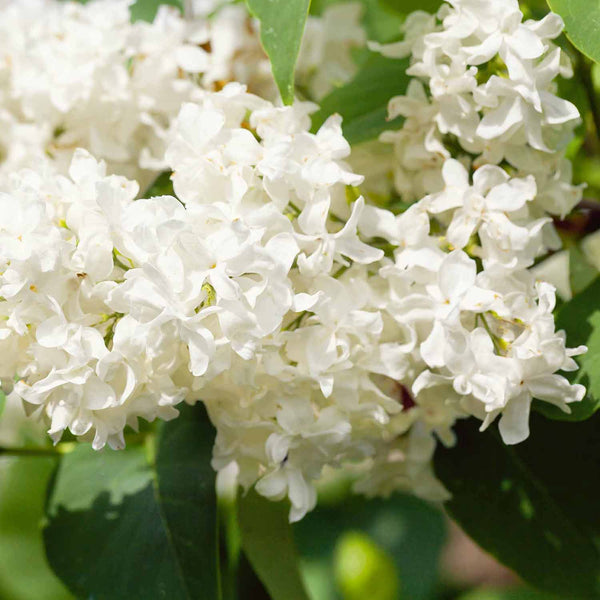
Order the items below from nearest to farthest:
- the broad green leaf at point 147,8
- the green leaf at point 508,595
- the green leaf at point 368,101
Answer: the green leaf at point 368,101
the broad green leaf at point 147,8
the green leaf at point 508,595

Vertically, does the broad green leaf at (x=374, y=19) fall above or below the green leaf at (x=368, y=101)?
below

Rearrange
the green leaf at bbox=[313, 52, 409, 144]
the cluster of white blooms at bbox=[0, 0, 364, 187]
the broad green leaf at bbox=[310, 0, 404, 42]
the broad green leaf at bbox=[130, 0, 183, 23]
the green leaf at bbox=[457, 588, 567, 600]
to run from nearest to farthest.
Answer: the green leaf at bbox=[313, 52, 409, 144] → the cluster of white blooms at bbox=[0, 0, 364, 187] → the broad green leaf at bbox=[130, 0, 183, 23] → the broad green leaf at bbox=[310, 0, 404, 42] → the green leaf at bbox=[457, 588, 567, 600]

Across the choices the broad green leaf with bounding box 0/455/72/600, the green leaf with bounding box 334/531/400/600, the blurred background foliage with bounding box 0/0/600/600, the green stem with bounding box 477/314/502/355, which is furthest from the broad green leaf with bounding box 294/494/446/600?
the green stem with bounding box 477/314/502/355

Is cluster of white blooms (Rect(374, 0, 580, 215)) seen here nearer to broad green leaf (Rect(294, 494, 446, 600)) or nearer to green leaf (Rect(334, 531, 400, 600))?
green leaf (Rect(334, 531, 400, 600))

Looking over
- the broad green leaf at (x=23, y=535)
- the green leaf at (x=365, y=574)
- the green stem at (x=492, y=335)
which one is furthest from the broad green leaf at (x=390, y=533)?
the green stem at (x=492, y=335)

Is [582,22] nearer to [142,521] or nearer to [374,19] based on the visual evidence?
[142,521]

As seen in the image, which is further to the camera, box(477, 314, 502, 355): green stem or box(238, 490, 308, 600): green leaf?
box(238, 490, 308, 600): green leaf

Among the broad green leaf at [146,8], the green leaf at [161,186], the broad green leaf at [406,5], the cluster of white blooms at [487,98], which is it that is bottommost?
the green leaf at [161,186]

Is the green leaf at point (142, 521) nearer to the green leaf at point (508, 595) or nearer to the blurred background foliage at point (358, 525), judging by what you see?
the blurred background foliage at point (358, 525)

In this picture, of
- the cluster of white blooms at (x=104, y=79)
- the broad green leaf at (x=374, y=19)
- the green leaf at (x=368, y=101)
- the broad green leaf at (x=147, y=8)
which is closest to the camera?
the green leaf at (x=368, y=101)
